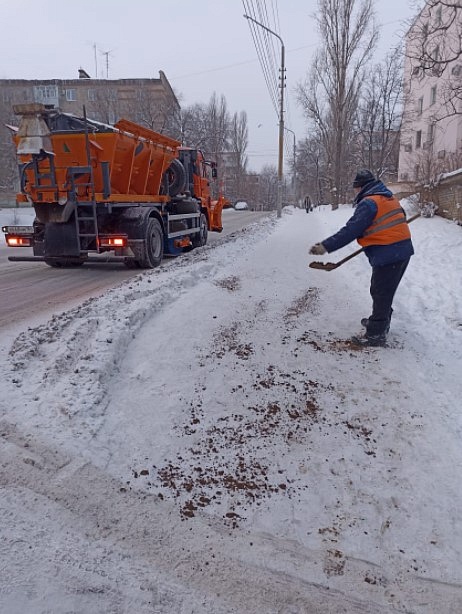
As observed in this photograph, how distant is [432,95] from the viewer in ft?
130

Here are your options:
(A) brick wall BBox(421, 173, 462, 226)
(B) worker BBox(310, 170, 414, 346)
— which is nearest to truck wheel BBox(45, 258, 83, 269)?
(B) worker BBox(310, 170, 414, 346)

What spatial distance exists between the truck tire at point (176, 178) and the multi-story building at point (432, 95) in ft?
24.6

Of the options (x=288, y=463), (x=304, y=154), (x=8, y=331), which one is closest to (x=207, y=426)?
(x=288, y=463)

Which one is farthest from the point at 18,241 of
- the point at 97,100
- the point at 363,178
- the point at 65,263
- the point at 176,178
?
the point at 97,100

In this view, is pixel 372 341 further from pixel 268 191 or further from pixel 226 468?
pixel 268 191

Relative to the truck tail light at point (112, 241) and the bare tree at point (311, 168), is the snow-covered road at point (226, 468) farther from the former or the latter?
the bare tree at point (311, 168)

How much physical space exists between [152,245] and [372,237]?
247 inches

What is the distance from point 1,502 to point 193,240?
11.6 metres

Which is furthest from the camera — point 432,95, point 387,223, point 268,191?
point 268,191

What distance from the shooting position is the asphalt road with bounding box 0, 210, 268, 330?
611 cm

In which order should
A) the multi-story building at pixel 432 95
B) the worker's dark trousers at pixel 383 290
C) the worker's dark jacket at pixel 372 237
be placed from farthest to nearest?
the multi-story building at pixel 432 95, the worker's dark trousers at pixel 383 290, the worker's dark jacket at pixel 372 237

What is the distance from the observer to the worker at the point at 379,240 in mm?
4352

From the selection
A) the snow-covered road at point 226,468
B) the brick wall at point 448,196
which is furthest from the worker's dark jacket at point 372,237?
the brick wall at point 448,196

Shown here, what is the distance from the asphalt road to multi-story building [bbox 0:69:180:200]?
17918mm
